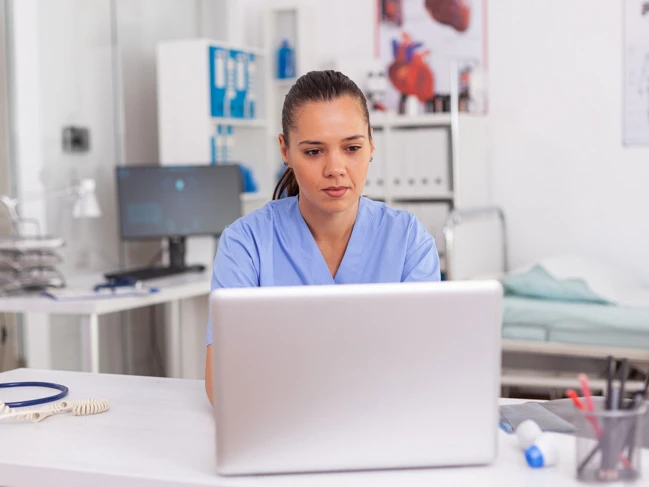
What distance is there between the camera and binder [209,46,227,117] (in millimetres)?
4012

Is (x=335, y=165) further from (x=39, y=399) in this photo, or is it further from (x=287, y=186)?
(x=39, y=399)

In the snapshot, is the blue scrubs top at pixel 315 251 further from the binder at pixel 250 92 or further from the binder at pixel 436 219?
the binder at pixel 250 92

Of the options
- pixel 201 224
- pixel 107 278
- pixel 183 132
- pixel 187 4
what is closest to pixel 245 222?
pixel 107 278

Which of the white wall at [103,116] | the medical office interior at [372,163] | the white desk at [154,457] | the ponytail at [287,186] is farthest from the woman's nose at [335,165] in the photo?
the white wall at [103,116]

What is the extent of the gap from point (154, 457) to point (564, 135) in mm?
3449

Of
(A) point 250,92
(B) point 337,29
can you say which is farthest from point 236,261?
(B) point 337,29

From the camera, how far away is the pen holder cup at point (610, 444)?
1.03 meters

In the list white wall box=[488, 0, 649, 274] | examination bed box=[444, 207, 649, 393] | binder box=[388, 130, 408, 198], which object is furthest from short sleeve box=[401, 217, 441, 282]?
white wall box=[488, 0, 649, 274]

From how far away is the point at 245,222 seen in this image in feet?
5.51

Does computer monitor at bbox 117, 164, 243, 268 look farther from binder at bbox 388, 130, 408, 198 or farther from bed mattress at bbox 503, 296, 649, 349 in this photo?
bed mattress at bbox 503, 296, 649, 349

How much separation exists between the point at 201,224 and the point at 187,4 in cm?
143

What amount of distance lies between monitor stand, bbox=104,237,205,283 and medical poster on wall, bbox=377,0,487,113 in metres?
1.27

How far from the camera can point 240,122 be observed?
4.21m

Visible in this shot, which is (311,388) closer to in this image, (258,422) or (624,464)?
(258,422)
